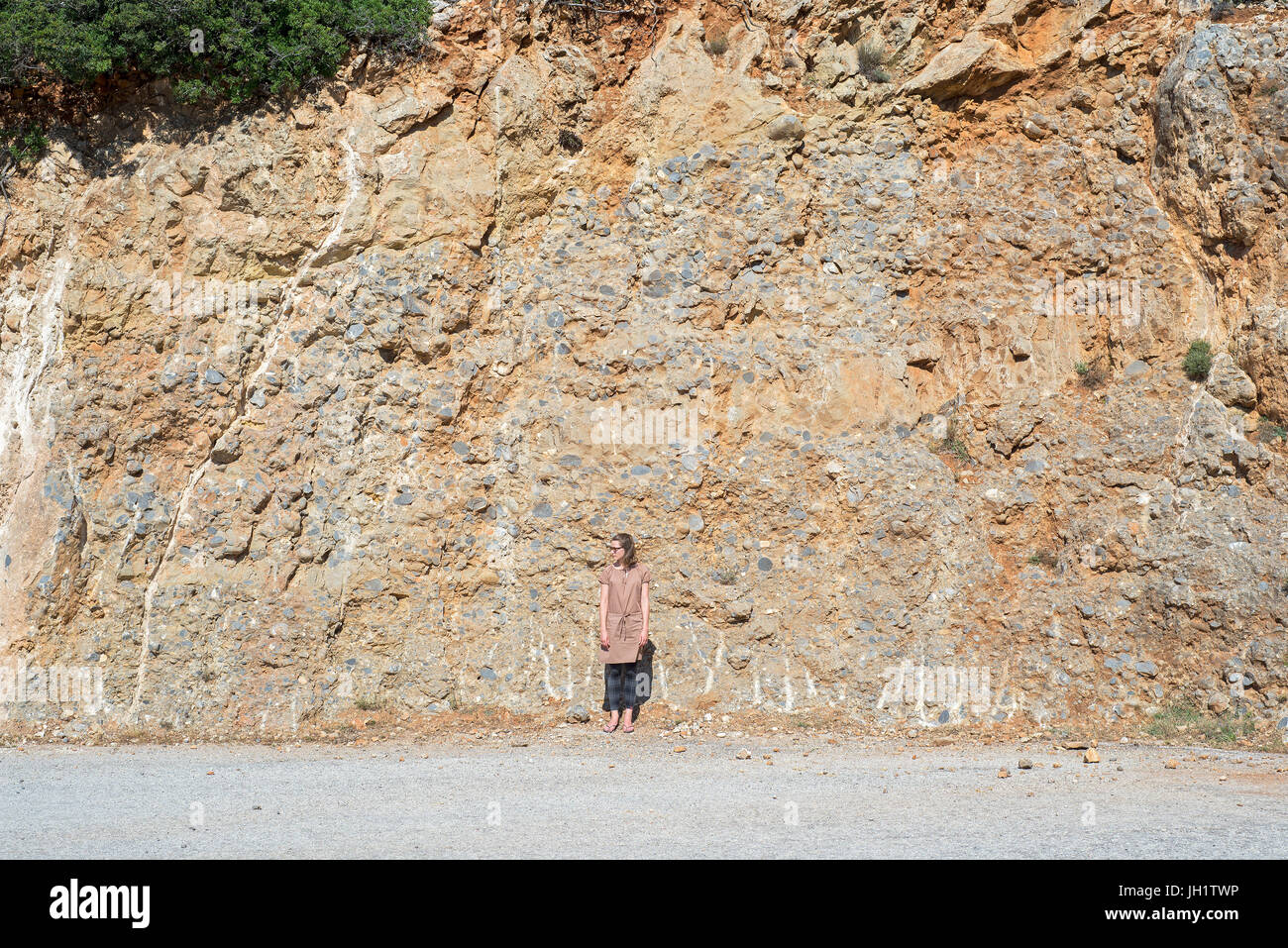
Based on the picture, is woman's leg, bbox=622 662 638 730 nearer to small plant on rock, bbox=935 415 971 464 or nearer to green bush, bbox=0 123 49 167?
small plant on rock, bbox=935 415 971 464

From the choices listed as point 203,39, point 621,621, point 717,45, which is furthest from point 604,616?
point 203,39

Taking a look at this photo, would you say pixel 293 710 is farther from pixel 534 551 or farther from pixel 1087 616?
pixel 1087 616

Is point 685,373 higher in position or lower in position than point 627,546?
higher

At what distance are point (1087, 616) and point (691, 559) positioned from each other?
3698mm

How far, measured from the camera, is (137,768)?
307 inches

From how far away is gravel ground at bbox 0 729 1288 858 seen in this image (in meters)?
5.64

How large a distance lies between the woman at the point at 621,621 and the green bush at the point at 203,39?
21.3ft

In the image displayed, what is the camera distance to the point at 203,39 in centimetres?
1099

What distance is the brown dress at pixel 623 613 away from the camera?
883 cm

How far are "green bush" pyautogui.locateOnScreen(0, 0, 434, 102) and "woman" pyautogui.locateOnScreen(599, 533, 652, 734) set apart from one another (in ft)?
21.3

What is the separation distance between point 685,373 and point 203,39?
636cm

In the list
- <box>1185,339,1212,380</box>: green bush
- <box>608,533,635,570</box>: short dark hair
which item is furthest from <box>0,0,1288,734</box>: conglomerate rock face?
<box>608,533,635,570</box>: short dark hair

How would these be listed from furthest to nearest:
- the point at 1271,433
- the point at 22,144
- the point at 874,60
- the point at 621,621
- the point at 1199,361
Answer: the point at 874,60 < the point at 22,144 < the point at 1199,361 < the point at 1271,433 < the point at 621,621

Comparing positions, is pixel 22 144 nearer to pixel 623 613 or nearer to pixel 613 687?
pixel 623 613
